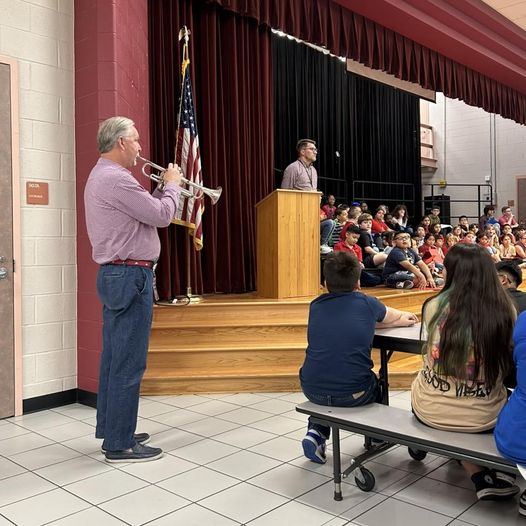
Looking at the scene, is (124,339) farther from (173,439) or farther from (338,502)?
(338,502)

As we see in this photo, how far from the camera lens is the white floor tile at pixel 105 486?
2367 mm

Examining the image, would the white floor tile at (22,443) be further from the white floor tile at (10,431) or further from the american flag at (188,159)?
the american flag at (188,159)

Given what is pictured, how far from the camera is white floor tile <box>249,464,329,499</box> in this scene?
2404mm

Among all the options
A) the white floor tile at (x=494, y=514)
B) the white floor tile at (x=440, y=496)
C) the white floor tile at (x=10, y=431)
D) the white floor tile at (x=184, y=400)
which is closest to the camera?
the white floor tile at (x=494, y=514)

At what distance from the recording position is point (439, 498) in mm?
2318

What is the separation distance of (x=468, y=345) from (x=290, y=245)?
2874 mm

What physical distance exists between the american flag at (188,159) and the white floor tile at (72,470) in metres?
2.43

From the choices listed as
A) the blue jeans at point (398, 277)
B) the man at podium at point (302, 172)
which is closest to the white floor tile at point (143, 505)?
the man at podium at point (302, 172)

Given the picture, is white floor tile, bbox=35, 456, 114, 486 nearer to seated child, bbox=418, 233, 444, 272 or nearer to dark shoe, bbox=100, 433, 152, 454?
dark shoe, bbox=100, 433, 152, 454

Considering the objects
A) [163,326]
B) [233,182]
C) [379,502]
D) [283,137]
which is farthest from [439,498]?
[283,137]

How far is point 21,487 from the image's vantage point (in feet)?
8.09

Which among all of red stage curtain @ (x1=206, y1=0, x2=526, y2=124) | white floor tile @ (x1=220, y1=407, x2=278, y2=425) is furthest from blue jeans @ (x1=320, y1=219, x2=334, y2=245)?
white floor tile @ (x1=220, y1=407, x2=278, y2=425)

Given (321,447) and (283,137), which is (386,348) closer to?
(321,447)

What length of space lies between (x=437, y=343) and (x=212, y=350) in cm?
229
